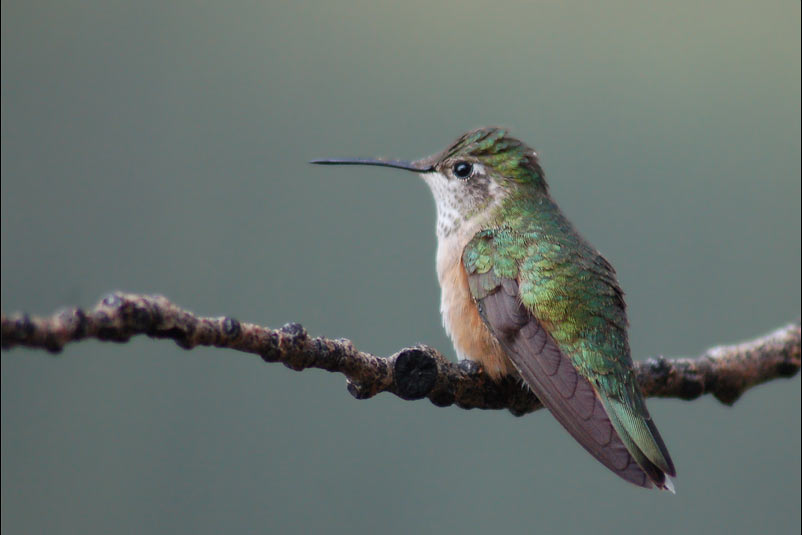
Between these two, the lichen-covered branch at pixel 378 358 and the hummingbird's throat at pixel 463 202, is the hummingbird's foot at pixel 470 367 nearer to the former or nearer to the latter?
the lichen-covered branch at pixel 378 358

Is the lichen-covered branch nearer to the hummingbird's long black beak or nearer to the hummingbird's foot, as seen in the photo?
the hummingbird's foot

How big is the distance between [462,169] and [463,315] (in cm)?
88


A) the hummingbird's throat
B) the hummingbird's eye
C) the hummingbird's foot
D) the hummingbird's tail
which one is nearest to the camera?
the hummingbird's tail

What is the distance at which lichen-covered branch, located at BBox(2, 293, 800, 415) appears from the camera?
5.53 ft

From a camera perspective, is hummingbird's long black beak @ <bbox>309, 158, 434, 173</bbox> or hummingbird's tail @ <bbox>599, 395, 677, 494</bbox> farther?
hummingbird's long black beak @ <bbox>309, 158, 434, 173</bbox>

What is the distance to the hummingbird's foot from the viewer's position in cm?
319

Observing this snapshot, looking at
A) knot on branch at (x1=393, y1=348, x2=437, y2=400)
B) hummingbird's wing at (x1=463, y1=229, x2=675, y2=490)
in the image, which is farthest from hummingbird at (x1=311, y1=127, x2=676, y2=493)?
knot on branch at (x1=393, y1=348, x2=437, y2=400)

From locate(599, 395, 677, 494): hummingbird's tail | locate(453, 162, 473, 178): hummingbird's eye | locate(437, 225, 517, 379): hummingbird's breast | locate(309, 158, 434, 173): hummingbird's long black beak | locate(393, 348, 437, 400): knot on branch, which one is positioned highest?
locate(309, 158, 434, 173): hummingbird's long black beak

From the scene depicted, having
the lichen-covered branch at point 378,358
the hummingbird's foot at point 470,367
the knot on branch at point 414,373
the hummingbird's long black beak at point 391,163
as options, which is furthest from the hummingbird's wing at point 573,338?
the hummingbird's long black beak at point 391,163

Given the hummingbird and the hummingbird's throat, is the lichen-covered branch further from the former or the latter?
the hummingbird's throat

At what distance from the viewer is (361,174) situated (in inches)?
330

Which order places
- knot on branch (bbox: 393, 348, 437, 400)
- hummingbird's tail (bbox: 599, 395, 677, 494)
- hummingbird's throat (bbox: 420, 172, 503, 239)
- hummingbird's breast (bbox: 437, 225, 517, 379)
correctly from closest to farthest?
knot on branch (bbox: 393, 348, 437, 400) < hummingbird's tail (bbox: 599, 395, 677, 494) < hummingbird's breast (bbox: 437, 225, 517, 379) < hummingbird's throat (bbox: 420, 172, 503, 239)

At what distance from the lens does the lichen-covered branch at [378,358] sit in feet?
5.53

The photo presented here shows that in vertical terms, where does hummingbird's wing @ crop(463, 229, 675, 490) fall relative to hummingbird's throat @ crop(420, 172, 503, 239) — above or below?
below
